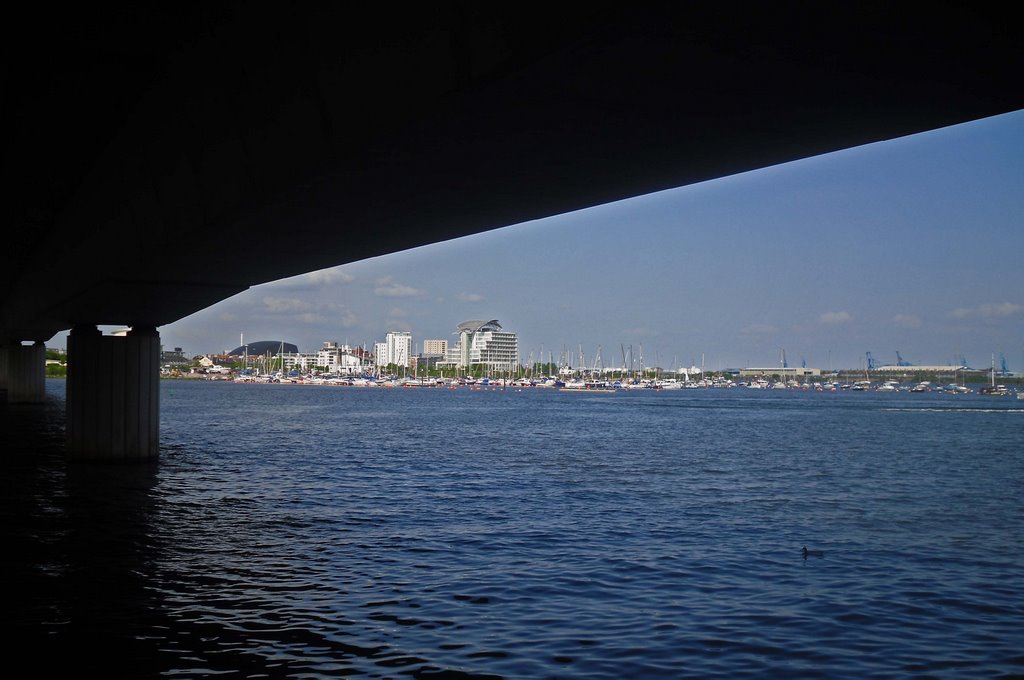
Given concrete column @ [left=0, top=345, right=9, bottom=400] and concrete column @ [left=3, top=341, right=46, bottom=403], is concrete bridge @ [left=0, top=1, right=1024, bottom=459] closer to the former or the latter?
concrete column @ [left=3, top=341, right=46, bottom=403]

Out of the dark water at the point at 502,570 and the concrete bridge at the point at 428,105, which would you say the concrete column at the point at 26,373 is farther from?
the concrete bridge at the point at 428,105

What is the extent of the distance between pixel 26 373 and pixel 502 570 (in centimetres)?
8878

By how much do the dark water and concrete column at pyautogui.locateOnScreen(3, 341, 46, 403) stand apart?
5188 centimetres

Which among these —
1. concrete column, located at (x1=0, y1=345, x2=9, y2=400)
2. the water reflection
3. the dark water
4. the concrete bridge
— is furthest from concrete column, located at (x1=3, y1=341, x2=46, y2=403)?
the concrete bridge

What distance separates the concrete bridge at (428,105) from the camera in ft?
24.7

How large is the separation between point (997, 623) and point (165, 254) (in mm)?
20193

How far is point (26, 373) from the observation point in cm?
9362

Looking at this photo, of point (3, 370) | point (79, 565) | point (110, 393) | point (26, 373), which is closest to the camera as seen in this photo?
point (79, 565)

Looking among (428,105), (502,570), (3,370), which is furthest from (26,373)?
(428,105)

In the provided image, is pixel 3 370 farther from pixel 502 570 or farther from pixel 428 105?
pixel 428 105

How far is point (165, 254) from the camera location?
22062 mm

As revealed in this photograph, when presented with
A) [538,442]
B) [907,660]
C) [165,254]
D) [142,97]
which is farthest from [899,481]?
[142,97]

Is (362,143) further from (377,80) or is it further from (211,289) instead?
(211,289)

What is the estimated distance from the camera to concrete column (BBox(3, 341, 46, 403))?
93.7 m
